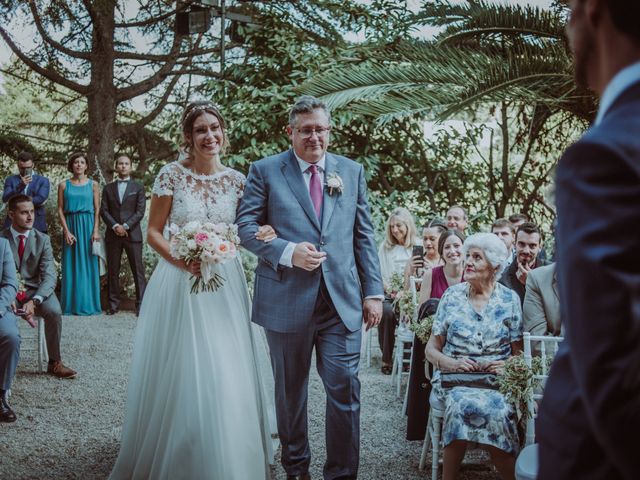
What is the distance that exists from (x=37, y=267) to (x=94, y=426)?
1.79 meters

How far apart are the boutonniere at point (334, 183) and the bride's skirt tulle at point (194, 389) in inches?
29.1

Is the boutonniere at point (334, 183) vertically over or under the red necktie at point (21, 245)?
over

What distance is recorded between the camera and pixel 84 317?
9.52 m

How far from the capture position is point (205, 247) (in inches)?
140

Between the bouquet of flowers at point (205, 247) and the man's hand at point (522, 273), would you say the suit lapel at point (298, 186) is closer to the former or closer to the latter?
the bouquet of flowers at point (205, 247)

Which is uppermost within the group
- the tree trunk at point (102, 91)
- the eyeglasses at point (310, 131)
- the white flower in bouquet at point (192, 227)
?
the tree trunk at point (102, 91)

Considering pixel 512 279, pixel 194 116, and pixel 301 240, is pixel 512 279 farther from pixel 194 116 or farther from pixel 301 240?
pixel 194 116

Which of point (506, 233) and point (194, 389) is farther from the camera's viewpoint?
point (506, 233)

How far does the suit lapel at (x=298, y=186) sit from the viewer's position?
3562mm

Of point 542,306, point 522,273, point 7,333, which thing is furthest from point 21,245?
point 542,306

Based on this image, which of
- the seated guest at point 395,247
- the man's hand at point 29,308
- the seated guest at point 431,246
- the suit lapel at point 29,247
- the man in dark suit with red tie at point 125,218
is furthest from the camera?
the man in dark suit with red tie at point 125,218

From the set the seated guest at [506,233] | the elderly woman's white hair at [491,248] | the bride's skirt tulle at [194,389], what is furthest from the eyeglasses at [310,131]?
the seated guest at [506,233]

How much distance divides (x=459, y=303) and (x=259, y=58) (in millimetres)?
7887

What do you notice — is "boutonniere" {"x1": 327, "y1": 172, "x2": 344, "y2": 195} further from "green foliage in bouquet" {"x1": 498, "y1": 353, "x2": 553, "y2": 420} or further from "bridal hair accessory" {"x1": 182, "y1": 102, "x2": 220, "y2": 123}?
"green foliage in bouquet" {"x1": 498, "y1": 353, "x2": 553, "y2": 420}
